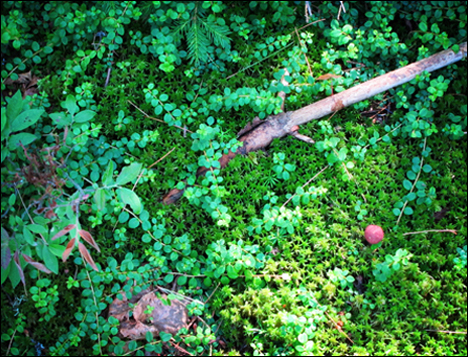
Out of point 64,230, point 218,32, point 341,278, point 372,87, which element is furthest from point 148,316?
point 372,87

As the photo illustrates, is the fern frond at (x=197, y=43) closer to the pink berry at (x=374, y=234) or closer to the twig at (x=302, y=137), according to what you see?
the twig at (x=302, y=137)

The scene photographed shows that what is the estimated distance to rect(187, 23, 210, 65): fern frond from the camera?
361cm

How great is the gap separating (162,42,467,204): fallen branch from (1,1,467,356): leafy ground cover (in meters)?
0.10

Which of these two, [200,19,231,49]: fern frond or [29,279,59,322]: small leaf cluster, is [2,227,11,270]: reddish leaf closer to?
[29,279,59,322]: small leaf cluster

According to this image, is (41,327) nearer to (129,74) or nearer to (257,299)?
(257,299)

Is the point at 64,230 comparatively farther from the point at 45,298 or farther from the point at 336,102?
the point at 336,102

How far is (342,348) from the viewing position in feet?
10.1

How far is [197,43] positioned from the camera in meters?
3.60

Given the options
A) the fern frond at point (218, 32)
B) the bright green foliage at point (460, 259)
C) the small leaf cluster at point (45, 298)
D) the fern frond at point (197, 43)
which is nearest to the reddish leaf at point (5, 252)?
the small leaf cluster at point (45, 298)

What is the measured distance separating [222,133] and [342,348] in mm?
1901

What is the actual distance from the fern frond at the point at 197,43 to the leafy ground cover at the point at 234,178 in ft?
0.07

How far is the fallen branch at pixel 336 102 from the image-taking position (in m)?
3.57

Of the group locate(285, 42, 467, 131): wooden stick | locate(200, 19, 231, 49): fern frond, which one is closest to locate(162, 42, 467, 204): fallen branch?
locate(285, 42, 467, 131): wooden stick

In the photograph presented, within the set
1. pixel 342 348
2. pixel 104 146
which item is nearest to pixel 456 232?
pixel 342 348
